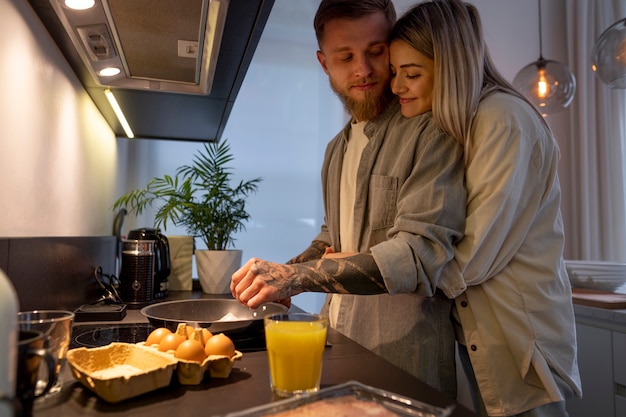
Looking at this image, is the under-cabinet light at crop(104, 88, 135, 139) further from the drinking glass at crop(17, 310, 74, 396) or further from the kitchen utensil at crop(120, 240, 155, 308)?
the drinking glass at crop(17, 310, 74, 396)

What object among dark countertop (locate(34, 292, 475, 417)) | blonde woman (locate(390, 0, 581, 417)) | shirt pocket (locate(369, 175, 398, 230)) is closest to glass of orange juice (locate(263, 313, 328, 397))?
dark countertop (locate(34, 292, 475, 417))

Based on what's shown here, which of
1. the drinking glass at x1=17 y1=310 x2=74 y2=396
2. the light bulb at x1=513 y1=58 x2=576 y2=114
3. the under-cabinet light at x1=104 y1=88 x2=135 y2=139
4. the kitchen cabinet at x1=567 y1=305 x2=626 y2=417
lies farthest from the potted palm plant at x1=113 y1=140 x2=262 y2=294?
the light bulb at x1=513 y1=58 x2=576 y2=114

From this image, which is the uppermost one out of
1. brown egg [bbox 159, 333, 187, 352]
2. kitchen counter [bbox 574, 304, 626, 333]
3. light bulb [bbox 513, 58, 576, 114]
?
light bulb [bbox 513, 58, 576, 114]

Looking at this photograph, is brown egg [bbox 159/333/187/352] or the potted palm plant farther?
the potted palm plant

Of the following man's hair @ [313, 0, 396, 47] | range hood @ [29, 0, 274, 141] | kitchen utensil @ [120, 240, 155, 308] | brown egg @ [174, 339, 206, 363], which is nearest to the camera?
brown egg @ [174, 339, 206, 363]

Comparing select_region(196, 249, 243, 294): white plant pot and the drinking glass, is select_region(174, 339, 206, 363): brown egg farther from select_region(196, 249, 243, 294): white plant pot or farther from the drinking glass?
select_region(196, 249, 243, 294): white plant pot

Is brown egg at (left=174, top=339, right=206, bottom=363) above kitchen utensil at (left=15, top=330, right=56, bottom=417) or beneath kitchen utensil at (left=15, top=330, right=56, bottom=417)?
beneath

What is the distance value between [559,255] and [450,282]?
0.86ft

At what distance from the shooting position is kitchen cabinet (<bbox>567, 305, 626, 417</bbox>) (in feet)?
5.97

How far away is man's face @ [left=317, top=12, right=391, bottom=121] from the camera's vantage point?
1.23 metres

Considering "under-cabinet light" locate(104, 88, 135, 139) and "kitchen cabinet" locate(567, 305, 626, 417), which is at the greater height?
"under-cabinet light" locate(104, 88, 135, 139)

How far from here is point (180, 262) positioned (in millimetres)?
2193

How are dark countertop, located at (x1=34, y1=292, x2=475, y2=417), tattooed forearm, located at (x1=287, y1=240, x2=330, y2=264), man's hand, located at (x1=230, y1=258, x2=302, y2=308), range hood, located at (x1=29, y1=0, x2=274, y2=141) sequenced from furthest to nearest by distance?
1. tattooed forearm, located at (x1=287, y1=240, x2=330, y2=264)
2. range hood, located at (x1=29, y1=0, x2=274, y2=141)
3. man's hand, located at (x1=230, y1=258, x2=302, y2=308)
4. dark countertop, located at (x1=34, y1=292, x2=475, y2=417)

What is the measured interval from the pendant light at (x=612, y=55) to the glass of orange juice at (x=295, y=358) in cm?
174
